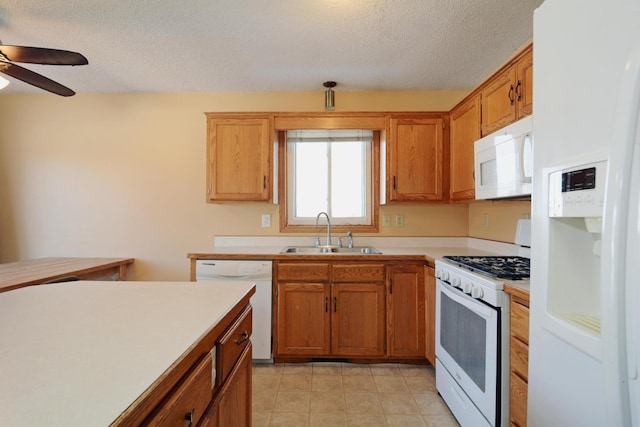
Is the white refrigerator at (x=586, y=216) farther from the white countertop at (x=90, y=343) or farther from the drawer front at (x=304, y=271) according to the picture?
the drawer front at (x=304, y=271)

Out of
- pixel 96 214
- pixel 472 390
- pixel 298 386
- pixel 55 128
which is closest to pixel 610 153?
pixel 472 390

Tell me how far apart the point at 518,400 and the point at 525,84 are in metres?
1.52

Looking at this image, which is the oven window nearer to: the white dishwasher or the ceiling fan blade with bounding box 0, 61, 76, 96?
the white dishwasher

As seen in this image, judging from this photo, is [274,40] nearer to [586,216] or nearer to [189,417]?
[586,216]

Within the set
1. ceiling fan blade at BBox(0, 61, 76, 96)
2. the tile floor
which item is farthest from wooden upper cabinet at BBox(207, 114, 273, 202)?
the tile floor

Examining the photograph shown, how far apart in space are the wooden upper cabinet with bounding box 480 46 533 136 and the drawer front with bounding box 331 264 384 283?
1.24 m

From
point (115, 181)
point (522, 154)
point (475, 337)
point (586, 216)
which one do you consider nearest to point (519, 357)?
point (475, 337)

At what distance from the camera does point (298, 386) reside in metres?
2.08

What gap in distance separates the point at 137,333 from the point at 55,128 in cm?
331

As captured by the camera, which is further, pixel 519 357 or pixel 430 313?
pixel 430 313

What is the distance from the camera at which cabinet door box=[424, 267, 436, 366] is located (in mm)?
2141

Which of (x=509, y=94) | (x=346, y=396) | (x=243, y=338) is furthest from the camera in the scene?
(x=346, y=396)

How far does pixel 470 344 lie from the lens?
1.55 meters

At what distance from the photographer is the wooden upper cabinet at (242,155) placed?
2.60 meters
